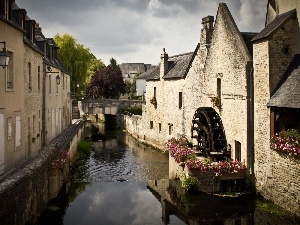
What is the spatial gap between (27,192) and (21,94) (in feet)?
17.2

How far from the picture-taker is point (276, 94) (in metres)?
11.6

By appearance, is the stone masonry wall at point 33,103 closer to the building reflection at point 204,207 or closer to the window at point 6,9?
the window at point 6,9

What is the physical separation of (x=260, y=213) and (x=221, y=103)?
6.31 m

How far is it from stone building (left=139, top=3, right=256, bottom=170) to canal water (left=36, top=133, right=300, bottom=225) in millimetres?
2437

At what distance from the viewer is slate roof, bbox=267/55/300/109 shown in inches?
418

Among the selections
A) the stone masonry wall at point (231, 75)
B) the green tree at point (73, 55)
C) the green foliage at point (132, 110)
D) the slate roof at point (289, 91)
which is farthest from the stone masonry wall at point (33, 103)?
the green tree at point (73, 55)

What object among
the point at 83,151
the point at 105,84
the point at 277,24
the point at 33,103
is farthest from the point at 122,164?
the point at 105,84

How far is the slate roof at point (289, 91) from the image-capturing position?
10.6 metres

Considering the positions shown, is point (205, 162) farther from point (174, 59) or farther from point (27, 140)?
point (174, 59)

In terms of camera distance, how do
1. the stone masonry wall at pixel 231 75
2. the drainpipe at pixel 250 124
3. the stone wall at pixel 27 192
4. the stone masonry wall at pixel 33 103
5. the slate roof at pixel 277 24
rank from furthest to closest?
1. the stone masonry wall at pixel 33 103
2. the stone masonry wall at pixel 231 75
3. the drainpipe at pixel 250 124
4. the slate roof at pixel 277 24
5. the stone wall at pixel 27 192

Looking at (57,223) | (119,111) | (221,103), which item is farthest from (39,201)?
(119,111)

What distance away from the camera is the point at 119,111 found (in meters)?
38.7

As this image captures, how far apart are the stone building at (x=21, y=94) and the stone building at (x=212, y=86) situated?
26.9 feet

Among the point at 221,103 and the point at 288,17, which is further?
the point at 221,103
